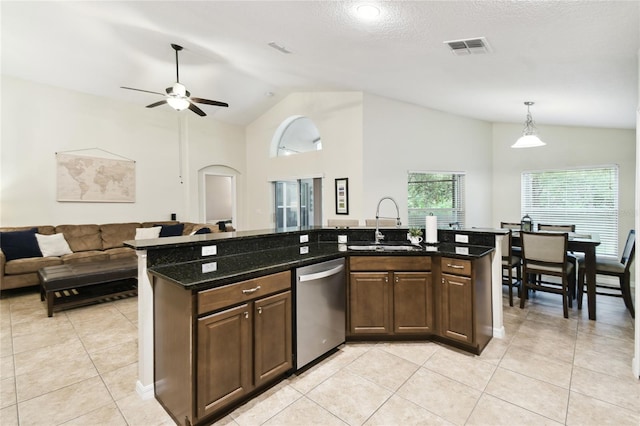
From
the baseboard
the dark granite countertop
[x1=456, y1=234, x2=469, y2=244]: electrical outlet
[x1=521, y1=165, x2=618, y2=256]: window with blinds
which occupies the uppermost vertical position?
[x1=521, y1=165, x2=618, y2=256]: window with blinds

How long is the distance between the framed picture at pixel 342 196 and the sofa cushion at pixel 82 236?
4.47m

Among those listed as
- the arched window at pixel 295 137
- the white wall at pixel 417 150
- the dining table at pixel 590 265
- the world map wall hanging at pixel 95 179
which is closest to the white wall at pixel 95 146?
the world map wall hanging at pixel 95 179

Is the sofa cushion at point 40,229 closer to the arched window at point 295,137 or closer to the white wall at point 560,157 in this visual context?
the arched window at point 295,137

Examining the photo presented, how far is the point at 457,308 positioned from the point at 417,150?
3.59m

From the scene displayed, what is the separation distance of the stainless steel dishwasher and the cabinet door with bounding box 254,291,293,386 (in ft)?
0.31

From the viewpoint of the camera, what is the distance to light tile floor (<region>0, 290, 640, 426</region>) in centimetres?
185

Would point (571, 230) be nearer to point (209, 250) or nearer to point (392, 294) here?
point (392, 294)

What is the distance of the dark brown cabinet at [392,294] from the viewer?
2.72 meters

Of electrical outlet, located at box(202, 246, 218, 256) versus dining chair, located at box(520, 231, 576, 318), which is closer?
electrical outlet, located at box(202, 246, 218, 256)

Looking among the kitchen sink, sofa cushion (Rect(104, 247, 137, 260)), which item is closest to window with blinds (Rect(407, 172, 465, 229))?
the kitchen sink

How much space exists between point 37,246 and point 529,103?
7666 mm

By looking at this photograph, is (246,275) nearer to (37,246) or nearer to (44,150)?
(37,246)

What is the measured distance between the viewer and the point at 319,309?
7.98ft

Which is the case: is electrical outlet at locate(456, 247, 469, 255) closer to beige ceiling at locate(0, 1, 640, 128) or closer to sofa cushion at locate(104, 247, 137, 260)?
beige ceiling at locate(0, 1, 640, 128)
